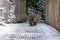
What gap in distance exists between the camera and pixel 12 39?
182 inches

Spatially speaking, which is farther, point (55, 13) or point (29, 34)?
point (55, 13)

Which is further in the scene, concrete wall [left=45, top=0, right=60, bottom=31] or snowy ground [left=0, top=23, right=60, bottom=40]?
concrete wall [left=45, top=0, right=60, bottom=31]

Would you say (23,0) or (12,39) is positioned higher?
(23,0)

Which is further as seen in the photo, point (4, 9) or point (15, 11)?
point (15, 11)

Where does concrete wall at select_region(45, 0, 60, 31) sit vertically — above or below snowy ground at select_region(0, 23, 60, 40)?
above

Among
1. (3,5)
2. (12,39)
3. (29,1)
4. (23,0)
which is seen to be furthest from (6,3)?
(12,39)

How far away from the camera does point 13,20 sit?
10.9 meters

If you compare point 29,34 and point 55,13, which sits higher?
point 55,13

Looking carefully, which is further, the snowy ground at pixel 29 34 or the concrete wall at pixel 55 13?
the concrete wall at pixel 55 13

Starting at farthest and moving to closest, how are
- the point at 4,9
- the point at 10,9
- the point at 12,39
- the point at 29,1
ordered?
1. the point at 29,1
2. the point at 10,9
3. the point at 4,9
4. the point at 12,39

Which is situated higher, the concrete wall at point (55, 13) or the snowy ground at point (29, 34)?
the concrete wall at point (55, 13)

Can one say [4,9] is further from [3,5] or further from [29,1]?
[29,1]

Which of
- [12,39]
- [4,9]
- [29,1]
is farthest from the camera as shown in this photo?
[29,1]

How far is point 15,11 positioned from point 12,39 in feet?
21.7
